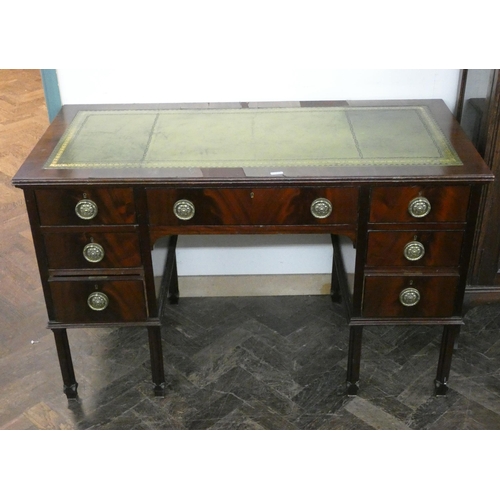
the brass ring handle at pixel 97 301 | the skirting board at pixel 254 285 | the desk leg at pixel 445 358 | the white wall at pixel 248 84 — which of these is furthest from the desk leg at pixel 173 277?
the desk leg at pixel 445 358

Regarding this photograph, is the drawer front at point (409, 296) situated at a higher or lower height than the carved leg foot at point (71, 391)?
higher

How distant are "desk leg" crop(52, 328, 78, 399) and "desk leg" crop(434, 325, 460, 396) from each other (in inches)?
44.6

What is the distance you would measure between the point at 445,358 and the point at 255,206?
0.78 m

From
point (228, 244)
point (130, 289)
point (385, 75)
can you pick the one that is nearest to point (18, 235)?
point (228, 244)

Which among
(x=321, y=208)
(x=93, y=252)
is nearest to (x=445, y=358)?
(x=321, y=208)

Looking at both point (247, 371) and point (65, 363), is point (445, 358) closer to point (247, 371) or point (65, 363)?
point (247, 371)

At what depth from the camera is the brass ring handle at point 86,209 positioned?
186 cm

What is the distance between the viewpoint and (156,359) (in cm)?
215

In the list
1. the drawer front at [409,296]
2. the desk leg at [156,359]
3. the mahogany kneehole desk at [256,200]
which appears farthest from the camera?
the desk leg at [156,359]

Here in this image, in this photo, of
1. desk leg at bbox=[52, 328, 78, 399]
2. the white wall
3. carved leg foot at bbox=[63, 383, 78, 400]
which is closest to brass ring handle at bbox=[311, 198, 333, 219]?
the white wall

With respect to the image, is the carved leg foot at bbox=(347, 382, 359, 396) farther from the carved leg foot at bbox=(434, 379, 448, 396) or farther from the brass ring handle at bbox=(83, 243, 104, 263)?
the brass ring handle at bbox=(83, 243, 104, 263)

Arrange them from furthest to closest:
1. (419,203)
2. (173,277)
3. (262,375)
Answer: (173,277)
(262,375)
(419,203)

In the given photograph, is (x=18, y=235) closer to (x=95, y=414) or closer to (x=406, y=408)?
(x=95, y=414)

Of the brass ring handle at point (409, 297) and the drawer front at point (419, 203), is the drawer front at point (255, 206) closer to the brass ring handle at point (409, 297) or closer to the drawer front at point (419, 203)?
the drawer front at point (419, 203)
